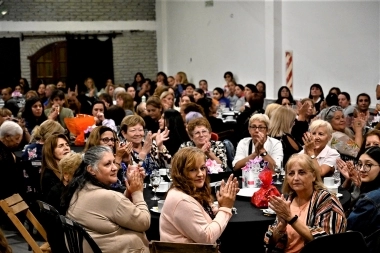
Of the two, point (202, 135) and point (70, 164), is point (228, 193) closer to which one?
point (70, 164)

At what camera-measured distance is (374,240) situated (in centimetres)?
370

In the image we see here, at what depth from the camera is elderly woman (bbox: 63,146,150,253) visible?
4.02 meters

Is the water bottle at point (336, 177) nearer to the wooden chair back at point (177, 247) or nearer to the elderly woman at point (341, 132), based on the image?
the elderly woman at point (341, 132)

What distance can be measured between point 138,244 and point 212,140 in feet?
8.50

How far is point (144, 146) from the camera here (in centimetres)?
613

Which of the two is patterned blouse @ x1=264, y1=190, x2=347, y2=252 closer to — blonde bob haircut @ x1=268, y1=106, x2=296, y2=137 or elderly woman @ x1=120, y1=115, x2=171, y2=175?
elderly woman @ x1=120, y1=115, x2=171, y2=175

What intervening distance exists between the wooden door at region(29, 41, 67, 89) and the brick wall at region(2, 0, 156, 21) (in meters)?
0.80

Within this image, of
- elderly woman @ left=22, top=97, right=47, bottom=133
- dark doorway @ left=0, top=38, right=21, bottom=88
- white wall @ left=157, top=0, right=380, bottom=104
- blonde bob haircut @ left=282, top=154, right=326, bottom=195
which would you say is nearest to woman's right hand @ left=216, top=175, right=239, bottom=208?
blonde bob haircut @ left=282, top=154, right=326, bottom=195

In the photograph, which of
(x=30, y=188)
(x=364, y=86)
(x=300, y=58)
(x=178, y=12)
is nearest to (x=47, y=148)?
(x=30, y=188)

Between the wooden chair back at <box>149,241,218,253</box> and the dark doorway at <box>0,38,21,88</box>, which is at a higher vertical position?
the dark doorway at <box>0,38,21,88</box>

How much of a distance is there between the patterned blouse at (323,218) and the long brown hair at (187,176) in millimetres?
466

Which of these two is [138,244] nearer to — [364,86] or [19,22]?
[364,86]

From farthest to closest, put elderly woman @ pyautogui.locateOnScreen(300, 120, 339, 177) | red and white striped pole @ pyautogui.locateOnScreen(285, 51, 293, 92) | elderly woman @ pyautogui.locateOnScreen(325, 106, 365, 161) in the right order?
red and white striped pole @ pyautogui.locateOnScreen(285, 51, 293, 92) → elderly woman @ pyautogui.locateOnScreen(325, 106, 365, 161) → elderly woman @ pyautogui.locateOnScreen(300, 120, 339, 177)

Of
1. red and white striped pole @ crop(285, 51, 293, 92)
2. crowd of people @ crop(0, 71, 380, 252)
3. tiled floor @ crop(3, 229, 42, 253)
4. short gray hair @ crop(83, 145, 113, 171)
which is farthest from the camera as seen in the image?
red and white striped pole @ crop(285, 51, 293, 92)
